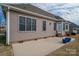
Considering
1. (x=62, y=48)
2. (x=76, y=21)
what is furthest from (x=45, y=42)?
(x=76, y=21)

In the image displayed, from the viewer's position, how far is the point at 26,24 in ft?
47.5

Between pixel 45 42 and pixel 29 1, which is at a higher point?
pixel 29 1

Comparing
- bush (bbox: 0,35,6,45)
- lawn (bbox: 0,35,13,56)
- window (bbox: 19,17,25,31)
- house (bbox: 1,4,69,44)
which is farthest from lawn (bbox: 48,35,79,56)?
bush (bbox: 0,35,6,45)

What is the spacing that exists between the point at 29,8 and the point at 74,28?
3.67m

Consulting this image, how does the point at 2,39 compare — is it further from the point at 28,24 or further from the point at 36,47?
the point at 36,47

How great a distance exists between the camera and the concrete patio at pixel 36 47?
10406mm

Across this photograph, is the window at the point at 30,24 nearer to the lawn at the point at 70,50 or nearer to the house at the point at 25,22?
the house at the point at 25,22

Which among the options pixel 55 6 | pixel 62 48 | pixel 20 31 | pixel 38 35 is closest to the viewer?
pixel 62 48

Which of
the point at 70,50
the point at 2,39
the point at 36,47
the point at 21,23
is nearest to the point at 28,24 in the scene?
the point at 21,23

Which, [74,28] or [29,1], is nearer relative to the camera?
[74,28]

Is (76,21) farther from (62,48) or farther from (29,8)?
(29,8)

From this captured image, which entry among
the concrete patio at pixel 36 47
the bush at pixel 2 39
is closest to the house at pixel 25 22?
the bush at pixel 2 39

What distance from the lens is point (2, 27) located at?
1271 cm

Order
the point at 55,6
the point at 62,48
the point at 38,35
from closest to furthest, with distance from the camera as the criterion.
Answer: the point at 62,48, the point at 55,6, the point at 38,35
